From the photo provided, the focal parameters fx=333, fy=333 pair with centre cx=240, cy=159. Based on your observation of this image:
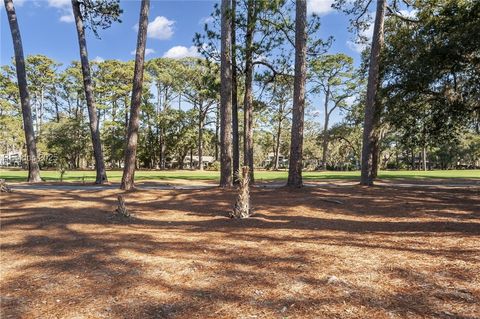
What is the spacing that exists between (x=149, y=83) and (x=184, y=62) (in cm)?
519

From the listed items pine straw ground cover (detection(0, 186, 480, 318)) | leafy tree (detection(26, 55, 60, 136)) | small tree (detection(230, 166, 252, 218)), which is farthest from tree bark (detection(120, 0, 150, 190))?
leafy tree (detection(26, 55, 60, 136))

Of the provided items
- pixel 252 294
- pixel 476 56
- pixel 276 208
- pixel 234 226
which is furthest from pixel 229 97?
pixel 252 294

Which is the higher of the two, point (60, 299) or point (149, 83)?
point (149, 83)

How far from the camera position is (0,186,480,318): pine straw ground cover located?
9.09 ft

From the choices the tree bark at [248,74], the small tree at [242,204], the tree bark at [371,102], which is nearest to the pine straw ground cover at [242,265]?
the small tree at [242,204]

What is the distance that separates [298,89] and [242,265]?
9214 mm

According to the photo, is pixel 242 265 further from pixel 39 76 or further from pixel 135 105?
pixel 39 76

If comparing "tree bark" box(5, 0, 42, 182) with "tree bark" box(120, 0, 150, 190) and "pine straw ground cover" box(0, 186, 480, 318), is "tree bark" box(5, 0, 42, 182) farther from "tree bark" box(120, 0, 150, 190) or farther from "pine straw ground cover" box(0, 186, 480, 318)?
"pine straw ground cover" box(0, 186, 480, 318)

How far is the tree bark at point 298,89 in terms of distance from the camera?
11711 mm

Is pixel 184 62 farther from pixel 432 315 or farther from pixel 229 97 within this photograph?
pixel 432 315

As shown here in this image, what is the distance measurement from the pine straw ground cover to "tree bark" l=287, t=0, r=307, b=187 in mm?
4749

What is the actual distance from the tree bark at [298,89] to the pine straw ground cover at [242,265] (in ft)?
15.6

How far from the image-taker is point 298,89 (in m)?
12.0

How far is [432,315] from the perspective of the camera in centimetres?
254
